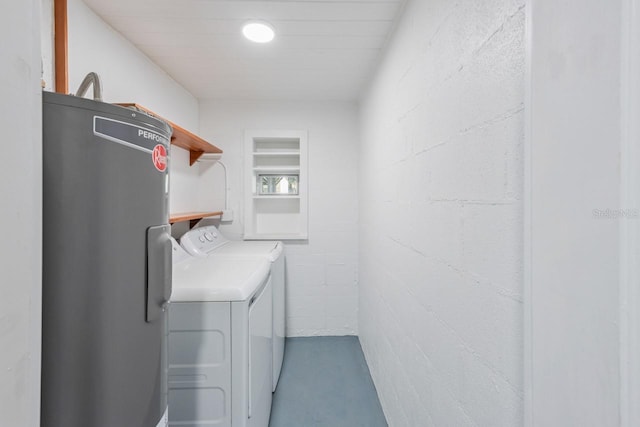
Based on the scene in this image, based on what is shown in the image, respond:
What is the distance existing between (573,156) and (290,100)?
2.60 meters

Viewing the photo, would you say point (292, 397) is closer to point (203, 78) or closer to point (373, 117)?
point (373, 117)

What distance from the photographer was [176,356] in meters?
1.23

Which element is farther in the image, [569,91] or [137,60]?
[137,60]

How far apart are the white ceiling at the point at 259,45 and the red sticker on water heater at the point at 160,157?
1041 mm

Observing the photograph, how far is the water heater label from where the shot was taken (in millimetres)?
643

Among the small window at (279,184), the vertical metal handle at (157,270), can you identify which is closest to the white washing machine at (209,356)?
the vertical metal handle at (157,270)

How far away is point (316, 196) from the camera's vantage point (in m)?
2.81

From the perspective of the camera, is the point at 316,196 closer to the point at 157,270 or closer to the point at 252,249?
the point at 252,249

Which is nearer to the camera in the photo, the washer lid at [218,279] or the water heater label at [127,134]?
the water heater label at [127,134]

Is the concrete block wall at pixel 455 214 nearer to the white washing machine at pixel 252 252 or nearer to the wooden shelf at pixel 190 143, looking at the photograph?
the white washing machine at pixel 252 252

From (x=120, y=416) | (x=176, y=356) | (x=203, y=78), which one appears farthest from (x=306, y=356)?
(x=203, y=78)

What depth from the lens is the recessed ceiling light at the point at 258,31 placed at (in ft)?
5.14

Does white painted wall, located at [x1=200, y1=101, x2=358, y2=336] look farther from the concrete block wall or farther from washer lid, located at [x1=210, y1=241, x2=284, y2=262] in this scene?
the concrete block wall

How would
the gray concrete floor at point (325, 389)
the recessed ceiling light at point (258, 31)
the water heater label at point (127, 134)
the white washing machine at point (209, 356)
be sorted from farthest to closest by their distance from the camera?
the gray concrete floor at point (325, 389), the recessed ceiling light at point (258, 31), the white washing machine at point (209, 356), the water heater label at point (127, 134)
